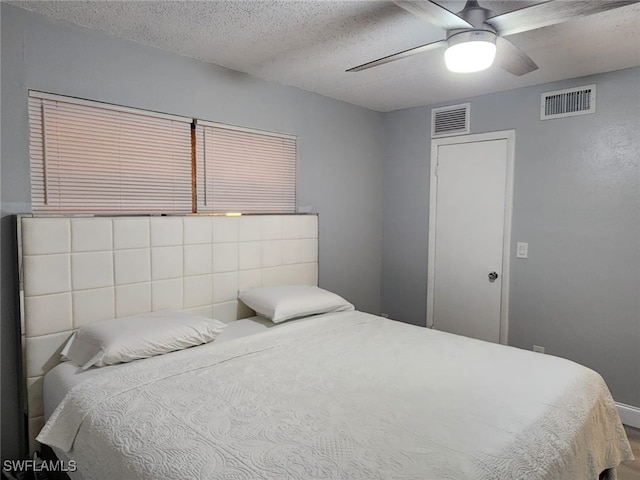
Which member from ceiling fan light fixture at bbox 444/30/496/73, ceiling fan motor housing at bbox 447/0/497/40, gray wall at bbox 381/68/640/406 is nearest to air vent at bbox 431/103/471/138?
gray wall at bbox 381/68/640/406

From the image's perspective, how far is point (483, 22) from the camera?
174 centimetres

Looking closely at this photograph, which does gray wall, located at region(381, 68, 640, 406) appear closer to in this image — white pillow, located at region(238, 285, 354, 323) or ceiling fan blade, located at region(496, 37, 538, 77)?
ceiling fan blade, located at region(496, 37, 538, 77)

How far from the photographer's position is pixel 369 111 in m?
4.06

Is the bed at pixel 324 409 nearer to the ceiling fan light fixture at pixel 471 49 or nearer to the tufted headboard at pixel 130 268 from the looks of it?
the tufted headboard at pixel 130 268

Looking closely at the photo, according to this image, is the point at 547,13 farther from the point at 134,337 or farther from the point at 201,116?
the point at 134,337

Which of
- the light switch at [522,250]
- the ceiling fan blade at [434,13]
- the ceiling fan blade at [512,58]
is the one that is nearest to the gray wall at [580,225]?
the light switch at [522,250]

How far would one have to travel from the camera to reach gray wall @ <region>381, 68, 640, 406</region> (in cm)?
287

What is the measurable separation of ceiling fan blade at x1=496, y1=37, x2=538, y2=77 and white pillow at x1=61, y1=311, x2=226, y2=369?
2.09 metres

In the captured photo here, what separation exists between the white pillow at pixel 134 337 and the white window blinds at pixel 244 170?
33.9 inches

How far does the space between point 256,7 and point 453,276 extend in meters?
2.76

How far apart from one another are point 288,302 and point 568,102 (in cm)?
252

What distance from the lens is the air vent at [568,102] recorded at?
2971 mm

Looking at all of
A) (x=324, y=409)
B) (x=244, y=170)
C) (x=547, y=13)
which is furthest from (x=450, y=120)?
(x=324, y=409)

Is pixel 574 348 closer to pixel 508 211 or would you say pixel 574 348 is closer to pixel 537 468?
pixel 508 211
